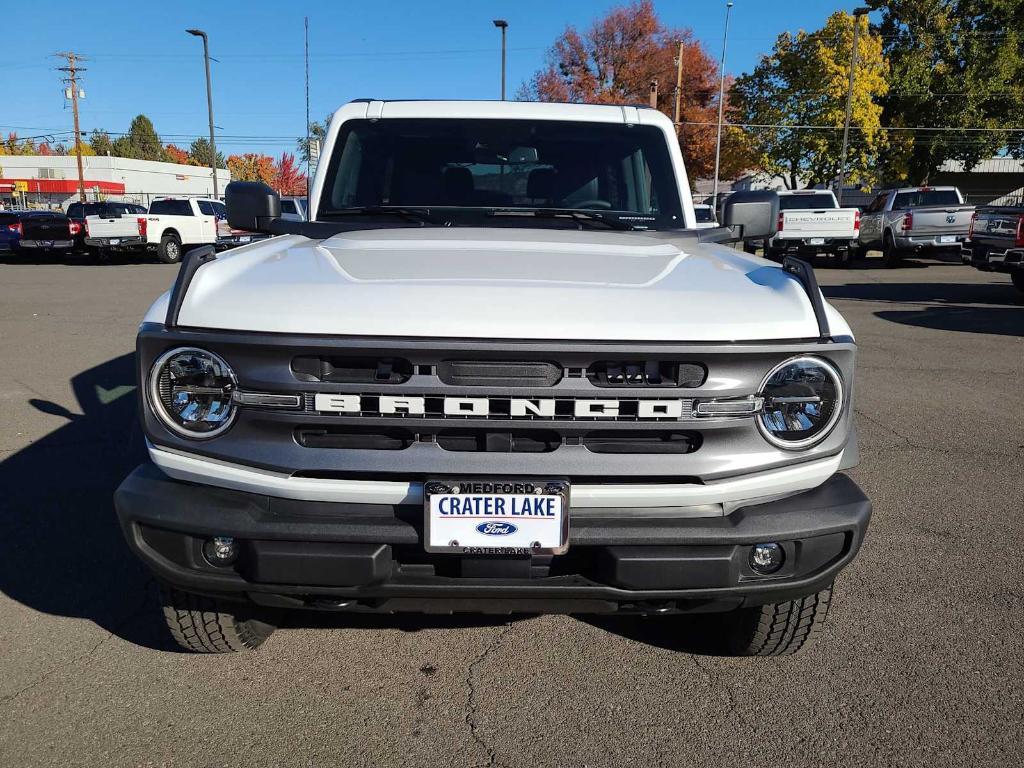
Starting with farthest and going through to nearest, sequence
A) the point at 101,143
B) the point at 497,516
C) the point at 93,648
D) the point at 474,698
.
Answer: the point at 101,143 → the point at 93,648 → the point at 474,698 → the point at 497,516

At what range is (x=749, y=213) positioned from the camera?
3715 millimetres

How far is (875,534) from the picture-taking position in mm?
3959

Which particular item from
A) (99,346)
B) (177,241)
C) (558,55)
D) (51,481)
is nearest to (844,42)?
(558,55)

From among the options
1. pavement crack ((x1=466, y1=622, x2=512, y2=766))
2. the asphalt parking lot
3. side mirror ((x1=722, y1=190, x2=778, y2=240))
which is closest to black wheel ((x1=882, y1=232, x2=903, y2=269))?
the asphalt parking lot

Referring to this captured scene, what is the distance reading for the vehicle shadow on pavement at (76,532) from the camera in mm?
3156

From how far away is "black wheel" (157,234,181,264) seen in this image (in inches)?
904

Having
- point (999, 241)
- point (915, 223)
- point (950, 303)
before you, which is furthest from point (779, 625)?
point (915, 223)

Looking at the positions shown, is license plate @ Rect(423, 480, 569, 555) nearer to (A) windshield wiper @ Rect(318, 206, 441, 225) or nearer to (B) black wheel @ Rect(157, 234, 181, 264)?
(A) windshield wiper @ Rect(318, 206, 441, 225)

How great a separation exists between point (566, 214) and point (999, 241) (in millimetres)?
11236

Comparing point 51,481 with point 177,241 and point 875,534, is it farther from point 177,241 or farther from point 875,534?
point 177,241

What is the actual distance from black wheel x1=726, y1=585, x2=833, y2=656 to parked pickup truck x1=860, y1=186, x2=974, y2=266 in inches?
695

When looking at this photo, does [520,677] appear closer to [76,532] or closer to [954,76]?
[76,532]

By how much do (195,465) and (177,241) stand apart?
23.2m

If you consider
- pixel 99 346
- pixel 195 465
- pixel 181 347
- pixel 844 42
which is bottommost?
pixel 99 346
